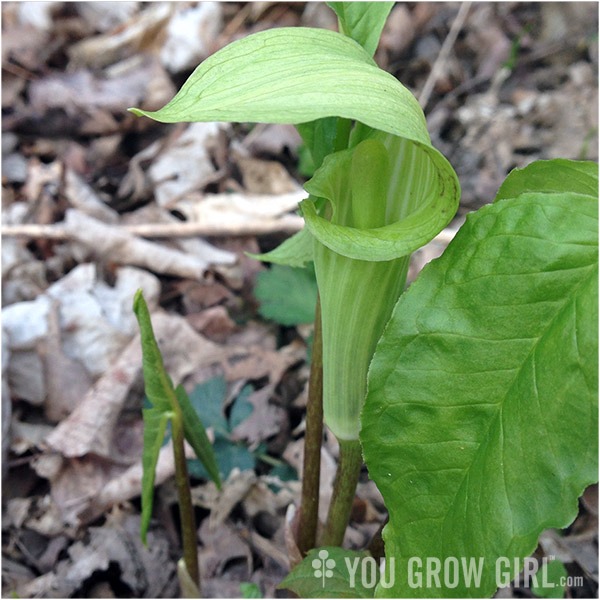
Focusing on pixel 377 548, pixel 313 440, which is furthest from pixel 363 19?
pixel 377 548

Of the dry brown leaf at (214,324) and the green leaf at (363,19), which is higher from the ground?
the green leaf at (363,19)

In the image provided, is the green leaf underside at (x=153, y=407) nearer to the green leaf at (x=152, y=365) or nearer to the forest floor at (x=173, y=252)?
the green leaf at (x=152, y=365)

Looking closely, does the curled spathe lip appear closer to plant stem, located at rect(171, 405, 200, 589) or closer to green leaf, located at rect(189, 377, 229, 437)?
plant stem, located at rect(171, 405, 200, 589)

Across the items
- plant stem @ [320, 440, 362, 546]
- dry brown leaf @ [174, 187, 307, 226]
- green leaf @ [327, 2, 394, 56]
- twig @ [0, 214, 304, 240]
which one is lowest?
plant stem @ [320, 440, 362, 546]

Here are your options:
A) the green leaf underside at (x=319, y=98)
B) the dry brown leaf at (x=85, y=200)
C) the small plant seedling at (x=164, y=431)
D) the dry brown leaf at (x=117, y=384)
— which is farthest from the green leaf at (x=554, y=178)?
the dry brown leaf at (x=85, y=200)

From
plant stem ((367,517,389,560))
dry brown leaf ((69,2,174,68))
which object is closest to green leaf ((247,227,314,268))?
plant stem ((367,517,389,560))
